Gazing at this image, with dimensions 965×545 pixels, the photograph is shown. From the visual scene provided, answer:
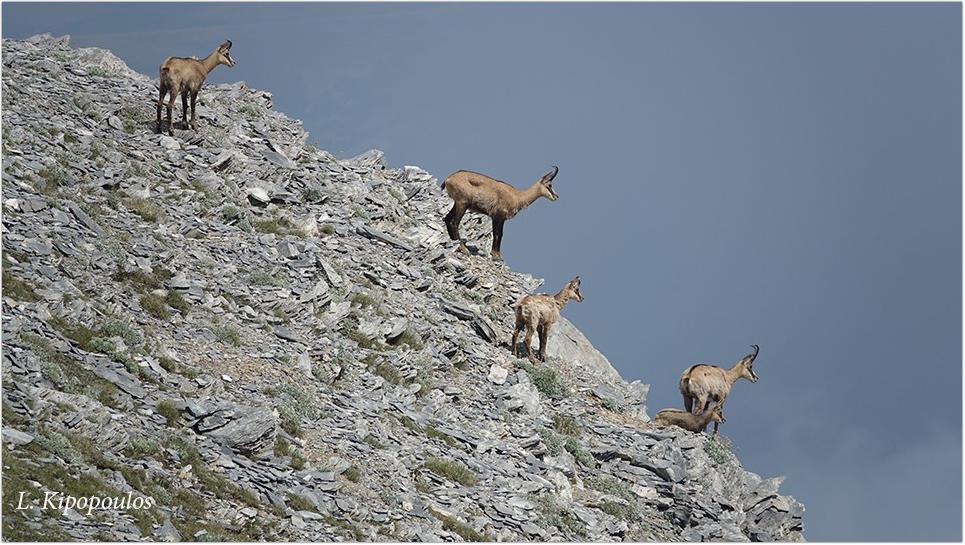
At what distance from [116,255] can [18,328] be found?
4.68 m

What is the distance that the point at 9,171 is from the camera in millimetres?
23562

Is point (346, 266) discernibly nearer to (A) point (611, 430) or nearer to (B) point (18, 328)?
(A) point (611, 430)

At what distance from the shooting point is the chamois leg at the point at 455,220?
102ft

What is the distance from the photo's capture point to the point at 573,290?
29062mm

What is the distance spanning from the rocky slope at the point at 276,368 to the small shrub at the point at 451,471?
0.06m

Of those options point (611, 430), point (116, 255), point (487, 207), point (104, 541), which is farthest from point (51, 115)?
Result: point (104, 541)

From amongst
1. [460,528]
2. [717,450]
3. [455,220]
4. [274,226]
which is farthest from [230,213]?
[717,450]

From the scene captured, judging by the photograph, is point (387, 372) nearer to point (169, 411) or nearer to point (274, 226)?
point (169, 411)

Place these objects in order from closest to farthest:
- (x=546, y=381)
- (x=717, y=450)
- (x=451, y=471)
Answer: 1. (x=451, y=471)
2. (x=717, y=450)
3. (x=546, y=381)

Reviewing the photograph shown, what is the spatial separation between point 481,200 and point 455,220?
3.00 feet

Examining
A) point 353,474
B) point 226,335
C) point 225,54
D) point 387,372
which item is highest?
point 225,54

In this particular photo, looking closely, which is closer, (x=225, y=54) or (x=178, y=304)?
(x=178, y=304)

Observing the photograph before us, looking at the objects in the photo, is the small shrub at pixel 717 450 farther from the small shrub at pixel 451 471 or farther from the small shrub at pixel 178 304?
the small shrub at pixel 178 304

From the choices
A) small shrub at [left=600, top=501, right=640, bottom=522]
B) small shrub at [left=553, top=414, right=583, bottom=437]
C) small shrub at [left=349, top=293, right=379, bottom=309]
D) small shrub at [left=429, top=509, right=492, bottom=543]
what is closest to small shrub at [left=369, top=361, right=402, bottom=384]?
small shrub at [left=349, top=293, right=379, bottom=309]
